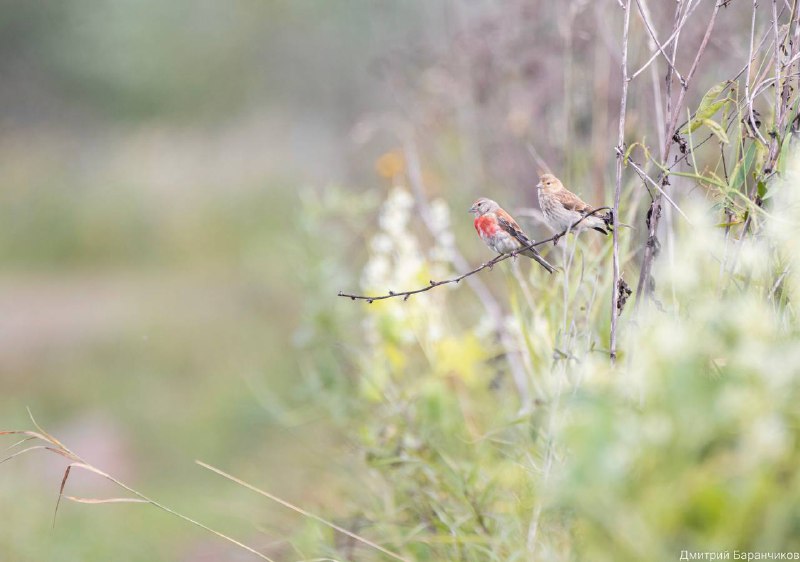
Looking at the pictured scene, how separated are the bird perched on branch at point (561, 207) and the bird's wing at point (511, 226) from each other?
72 mm

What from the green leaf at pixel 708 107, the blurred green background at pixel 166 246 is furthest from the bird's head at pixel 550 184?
the blurred green background at pixel 166 246

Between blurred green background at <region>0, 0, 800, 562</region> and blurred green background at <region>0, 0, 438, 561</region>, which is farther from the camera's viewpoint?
blurred green background at <region>0, 0, 438, 561</region>

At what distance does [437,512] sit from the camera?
72.7 inches

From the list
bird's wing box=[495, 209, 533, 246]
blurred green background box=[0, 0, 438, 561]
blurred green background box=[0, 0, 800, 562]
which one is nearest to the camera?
blurred green background box=[0, 0, 800, 562]

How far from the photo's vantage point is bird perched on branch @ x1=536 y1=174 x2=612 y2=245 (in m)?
1.39

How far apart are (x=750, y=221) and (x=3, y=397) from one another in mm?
4664

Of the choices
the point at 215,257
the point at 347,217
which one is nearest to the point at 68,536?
the point at 347,217

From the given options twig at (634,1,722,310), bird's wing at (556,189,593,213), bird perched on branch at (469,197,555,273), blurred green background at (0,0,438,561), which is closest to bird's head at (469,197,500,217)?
bird perched on branch at (469,197,555,273)

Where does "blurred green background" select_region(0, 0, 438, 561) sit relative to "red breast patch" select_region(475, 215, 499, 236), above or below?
above

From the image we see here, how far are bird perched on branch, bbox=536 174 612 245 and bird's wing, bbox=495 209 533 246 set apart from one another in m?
0.07

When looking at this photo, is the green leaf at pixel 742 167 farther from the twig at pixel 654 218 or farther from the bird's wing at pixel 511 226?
the bird's wing at pixel 511 226

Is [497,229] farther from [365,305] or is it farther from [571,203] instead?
[365,305]

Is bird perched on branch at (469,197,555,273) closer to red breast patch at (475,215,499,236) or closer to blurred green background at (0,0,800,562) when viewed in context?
red breast patch at (475,215,499,236)

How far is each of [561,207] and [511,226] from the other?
0.10m
